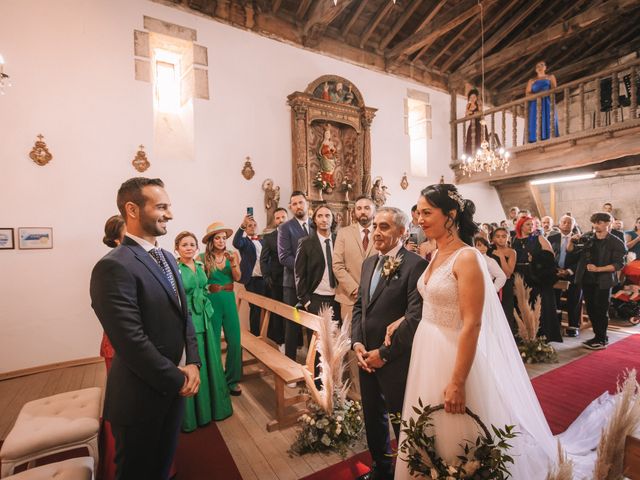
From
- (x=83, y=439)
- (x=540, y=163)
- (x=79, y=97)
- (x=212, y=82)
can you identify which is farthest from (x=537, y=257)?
(x=79, y=97)

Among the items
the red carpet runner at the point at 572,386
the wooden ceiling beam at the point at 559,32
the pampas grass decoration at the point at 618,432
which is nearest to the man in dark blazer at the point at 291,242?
the red carpet runner at the point at 572,386

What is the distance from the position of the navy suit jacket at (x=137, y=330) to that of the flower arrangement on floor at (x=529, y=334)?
4.34 metres

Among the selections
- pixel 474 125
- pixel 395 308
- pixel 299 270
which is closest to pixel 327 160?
pixel 299 270

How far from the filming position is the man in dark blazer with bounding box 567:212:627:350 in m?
4.75

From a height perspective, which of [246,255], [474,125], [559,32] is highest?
[559,32]

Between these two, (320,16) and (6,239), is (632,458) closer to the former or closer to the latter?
(6,239)

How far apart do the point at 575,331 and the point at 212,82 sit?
7.17 metres

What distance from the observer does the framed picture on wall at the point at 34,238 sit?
4.43m

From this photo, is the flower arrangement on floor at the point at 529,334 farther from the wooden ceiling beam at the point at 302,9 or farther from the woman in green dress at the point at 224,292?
the wooden ceiling beam at the point at 302,9

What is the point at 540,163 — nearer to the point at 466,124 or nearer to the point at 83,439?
the point at 466,124

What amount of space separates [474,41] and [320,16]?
440 centimetres

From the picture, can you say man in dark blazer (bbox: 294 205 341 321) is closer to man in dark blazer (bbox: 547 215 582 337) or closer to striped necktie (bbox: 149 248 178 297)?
striped necktie (bbox: 149 248 178 297)

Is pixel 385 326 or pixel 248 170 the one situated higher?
pixel 248 170

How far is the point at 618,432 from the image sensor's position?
1.40 meters
